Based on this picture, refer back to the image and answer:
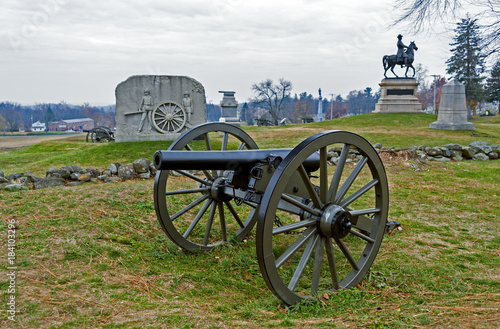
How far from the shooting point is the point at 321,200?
3.55m

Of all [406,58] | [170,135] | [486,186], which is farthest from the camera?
[406,58]

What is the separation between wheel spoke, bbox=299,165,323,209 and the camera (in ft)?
10.9

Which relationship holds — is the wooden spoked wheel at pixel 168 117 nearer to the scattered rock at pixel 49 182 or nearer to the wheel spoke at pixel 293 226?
the scattered rock at pixel 49 182

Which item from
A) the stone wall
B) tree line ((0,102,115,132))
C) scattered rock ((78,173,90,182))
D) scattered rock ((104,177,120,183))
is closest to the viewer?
the stone wall

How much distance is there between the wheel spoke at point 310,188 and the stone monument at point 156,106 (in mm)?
10974

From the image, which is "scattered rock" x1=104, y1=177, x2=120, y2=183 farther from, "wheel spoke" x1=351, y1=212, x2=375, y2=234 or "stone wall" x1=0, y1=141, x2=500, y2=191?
"wheel spoke" x1=351, y1=212, x2=375, y2=234

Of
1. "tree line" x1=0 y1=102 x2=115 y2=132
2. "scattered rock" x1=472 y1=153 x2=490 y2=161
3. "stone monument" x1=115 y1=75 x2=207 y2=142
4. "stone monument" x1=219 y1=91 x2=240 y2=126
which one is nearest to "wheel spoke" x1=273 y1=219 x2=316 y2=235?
"stone monument" x1=115 y1=75 x2=207 y2=142

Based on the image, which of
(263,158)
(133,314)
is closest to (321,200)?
(263,158)

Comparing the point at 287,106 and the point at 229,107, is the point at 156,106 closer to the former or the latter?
the point at 229,107

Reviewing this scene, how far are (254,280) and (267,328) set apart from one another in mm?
1210

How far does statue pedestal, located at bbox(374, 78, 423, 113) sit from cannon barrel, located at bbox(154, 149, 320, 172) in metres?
26.2

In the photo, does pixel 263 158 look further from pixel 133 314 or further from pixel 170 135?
pixel 170 135

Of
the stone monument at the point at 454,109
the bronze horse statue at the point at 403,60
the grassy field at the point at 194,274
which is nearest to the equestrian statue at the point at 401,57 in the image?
the bronze horse statue at the point at 403,60

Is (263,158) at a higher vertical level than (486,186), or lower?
higher
